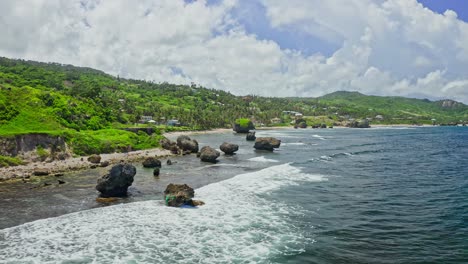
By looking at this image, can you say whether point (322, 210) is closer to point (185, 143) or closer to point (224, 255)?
point (224, 255)

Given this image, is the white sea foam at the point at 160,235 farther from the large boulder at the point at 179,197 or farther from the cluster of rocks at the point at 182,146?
the cluster of rocks at the point at 182,146

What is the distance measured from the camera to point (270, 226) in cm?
3272

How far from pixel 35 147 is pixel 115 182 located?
3516 cm

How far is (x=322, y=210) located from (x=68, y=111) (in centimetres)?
8081

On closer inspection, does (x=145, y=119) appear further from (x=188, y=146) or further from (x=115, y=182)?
(x=115, y=182)

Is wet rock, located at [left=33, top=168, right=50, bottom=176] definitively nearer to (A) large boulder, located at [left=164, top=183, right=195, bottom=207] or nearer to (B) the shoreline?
(B) the shoreline

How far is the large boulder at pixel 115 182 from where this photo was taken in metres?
43.7

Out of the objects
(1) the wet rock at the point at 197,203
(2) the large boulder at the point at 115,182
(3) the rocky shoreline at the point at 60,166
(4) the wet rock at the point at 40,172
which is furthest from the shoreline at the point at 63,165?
(1) the wet rock at the point at 197,203

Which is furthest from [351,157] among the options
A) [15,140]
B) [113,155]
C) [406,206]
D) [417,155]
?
[15,140]

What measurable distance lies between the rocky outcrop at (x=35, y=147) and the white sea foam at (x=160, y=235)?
3765 cm

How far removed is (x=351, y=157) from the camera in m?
84.1

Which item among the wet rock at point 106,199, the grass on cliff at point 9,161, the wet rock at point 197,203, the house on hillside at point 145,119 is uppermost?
the house on hillside at point 145,119

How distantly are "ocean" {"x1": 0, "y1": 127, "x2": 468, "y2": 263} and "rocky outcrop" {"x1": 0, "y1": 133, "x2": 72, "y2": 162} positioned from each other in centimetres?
2689

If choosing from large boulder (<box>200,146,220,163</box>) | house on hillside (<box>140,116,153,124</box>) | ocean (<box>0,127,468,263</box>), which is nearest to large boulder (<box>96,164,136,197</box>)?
ocean (<box>0,127,468,263</box>)
